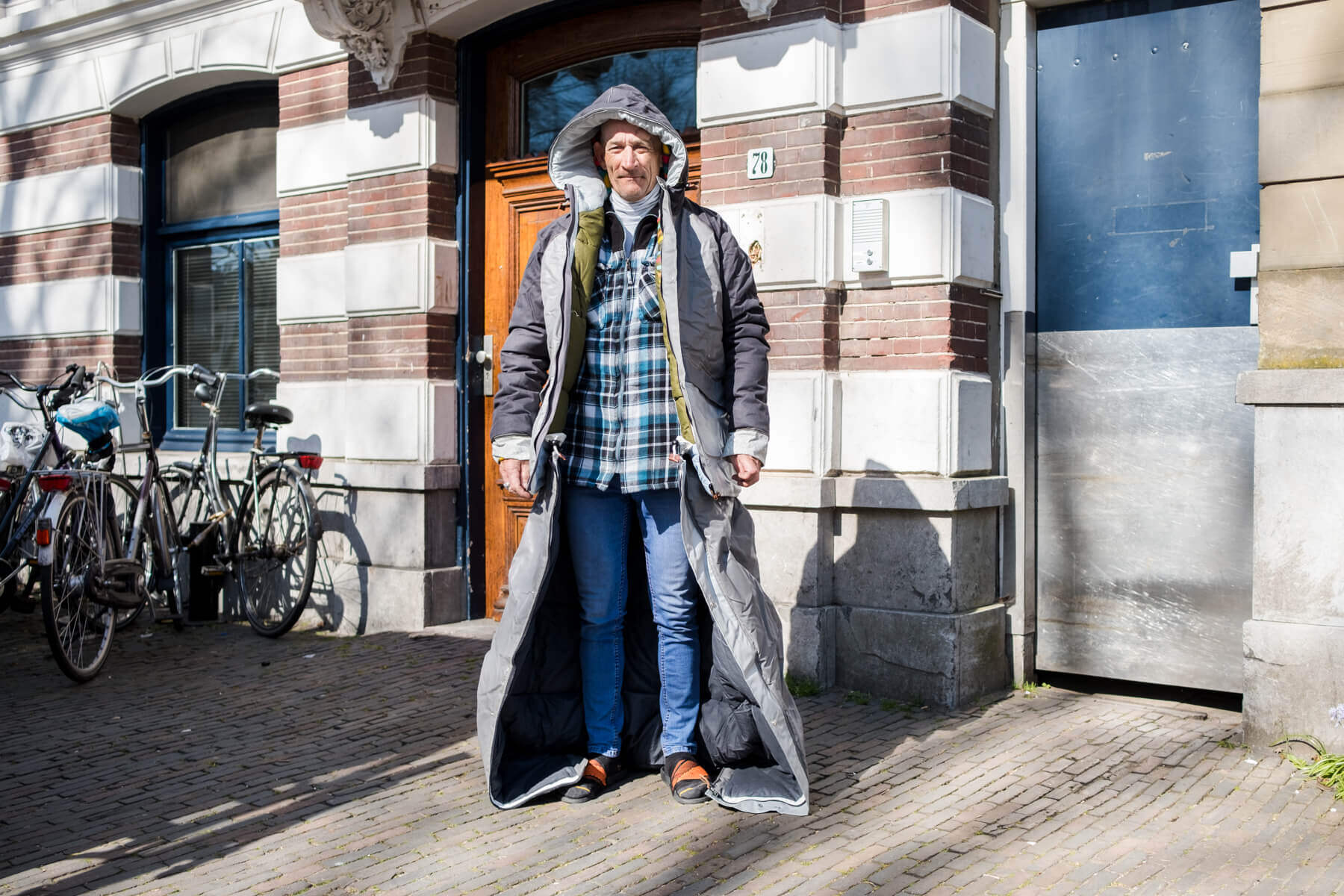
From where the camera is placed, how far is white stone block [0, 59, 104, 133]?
928 centimetres

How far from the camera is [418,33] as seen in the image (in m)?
7.31

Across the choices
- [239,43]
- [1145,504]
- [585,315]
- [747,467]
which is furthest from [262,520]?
[1145,504]

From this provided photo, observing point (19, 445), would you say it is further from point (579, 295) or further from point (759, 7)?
point (759, 7)

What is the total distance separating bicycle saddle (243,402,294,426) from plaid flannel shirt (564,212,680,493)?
3677mm

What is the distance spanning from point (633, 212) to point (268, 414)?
3864mm

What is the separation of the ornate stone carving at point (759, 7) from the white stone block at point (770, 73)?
7 cm

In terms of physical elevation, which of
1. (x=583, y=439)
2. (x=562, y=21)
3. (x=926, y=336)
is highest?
(x=562, y=21)

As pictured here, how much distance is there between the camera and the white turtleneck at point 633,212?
14.4 ft

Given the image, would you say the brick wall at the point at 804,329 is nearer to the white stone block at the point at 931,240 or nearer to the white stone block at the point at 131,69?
the white stone block at the point at 931,240

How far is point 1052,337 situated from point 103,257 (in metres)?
6.68

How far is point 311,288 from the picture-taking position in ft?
26.1

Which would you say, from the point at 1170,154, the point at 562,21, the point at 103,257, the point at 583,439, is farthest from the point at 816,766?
the point at 103,257

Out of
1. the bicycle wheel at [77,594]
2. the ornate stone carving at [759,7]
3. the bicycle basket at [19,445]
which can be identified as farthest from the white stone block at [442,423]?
the ornate stone carving at [759,7]

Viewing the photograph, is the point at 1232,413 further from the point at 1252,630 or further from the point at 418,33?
the point at 418,33
